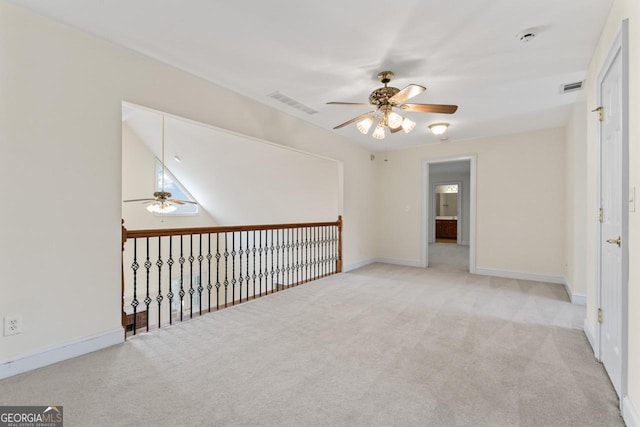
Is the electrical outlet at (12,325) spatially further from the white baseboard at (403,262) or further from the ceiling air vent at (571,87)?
the white baseboard at (403,262)

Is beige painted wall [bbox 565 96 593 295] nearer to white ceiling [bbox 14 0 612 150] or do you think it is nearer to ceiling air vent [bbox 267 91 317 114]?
white ceiling [bbox 14 0 612 150]

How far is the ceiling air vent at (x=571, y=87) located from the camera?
312 centimetres

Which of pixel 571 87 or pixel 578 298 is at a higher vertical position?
pixel 571 87

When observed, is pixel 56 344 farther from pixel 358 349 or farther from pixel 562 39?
pixel 562 39

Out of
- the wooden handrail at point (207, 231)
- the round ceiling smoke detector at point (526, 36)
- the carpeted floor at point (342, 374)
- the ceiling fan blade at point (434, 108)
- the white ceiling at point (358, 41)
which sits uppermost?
the white ceiling at point (358, 41)

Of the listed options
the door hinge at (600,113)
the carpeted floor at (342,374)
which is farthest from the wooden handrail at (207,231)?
the door hinge at (600,113)

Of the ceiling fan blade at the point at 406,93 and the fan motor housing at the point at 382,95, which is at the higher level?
the fan motor housing at the point at 382,95

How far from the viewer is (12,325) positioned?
1.97 metres

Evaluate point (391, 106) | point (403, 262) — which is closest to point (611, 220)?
point (391, 106)

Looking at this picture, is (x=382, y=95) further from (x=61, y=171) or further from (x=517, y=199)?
(x=517, y=199)

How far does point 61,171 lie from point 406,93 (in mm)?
2824

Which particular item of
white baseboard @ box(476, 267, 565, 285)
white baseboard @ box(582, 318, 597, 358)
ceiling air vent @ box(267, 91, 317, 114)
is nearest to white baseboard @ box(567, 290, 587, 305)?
white baseboard @ box(582, 318, 597, 358)

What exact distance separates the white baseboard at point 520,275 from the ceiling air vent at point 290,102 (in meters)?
4.16

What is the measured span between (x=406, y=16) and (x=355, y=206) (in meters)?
3.94
